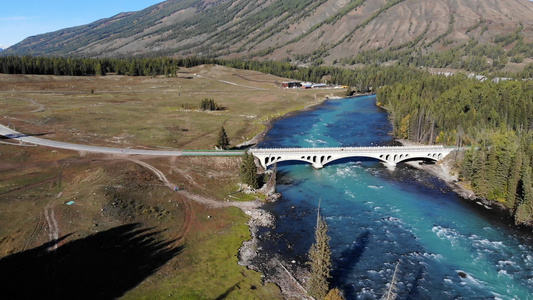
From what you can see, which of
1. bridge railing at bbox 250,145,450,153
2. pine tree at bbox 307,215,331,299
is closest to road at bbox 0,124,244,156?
bridge railing at bbox 250,145,450,153

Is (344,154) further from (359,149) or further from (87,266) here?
(87,266)

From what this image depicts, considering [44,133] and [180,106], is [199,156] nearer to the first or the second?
[44,133]

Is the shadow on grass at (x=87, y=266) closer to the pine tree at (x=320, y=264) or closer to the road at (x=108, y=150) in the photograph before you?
the pine tree at (x=320, y=264)

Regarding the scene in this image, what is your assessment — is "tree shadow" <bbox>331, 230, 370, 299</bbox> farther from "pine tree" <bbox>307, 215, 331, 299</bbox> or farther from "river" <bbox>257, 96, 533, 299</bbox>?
"pine tree" <bbox>307, 215, 331, 299</bbox>

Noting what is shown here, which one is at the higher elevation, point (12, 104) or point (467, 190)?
point (12, 104)

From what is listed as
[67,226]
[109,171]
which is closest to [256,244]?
[67,226]

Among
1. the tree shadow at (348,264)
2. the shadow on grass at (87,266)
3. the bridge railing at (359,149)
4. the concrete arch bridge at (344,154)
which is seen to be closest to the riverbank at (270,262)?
the tree shadow at (348,264)

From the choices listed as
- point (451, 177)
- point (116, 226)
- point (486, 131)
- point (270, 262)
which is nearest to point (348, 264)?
point (270, 262)
